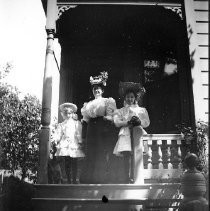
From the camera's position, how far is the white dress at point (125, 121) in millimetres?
6020

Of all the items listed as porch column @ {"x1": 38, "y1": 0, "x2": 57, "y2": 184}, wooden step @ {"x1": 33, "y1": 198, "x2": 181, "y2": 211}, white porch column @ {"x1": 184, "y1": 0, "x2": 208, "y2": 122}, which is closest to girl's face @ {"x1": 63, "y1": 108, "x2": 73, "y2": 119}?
porch column @ {"x1": 38, "y1": 0, "x2": 57, "y2": 184}

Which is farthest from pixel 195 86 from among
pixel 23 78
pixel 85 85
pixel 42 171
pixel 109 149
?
pixel 23 78

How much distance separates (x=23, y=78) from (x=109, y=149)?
38.9ft

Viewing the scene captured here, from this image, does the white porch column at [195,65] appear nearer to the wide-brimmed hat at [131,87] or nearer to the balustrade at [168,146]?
the balustrade at [168,146]

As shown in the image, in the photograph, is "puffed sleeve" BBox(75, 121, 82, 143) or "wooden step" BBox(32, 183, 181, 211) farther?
"puffed sleeve" BBox(75, 121, 82, 143)

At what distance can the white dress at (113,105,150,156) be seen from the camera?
19.8ft

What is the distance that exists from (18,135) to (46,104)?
9246 mm

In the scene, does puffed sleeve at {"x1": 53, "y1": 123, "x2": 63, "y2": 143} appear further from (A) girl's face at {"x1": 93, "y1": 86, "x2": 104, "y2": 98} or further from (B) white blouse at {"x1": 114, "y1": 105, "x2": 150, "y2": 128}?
(B) white blouse at {"x1": 114, "y1": 105, "x2": 150, "y2": 128}

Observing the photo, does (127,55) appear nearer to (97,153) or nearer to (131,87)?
(131,87)

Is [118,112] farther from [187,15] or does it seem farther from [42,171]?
[187,15]

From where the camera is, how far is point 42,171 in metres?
6.25

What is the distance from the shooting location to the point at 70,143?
6641 millimetres

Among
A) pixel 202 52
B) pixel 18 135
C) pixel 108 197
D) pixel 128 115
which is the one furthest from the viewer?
pixel 18 135

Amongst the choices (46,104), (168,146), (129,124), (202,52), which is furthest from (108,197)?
(202,52)
